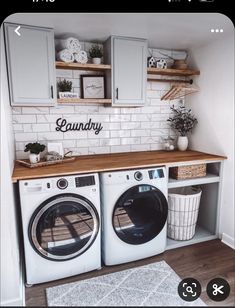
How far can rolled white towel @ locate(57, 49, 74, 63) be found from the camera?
175 centimetres

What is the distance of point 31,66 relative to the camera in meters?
1.65

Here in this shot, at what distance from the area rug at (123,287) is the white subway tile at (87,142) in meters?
1.13

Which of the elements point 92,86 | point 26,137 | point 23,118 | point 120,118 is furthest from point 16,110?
point 120,118

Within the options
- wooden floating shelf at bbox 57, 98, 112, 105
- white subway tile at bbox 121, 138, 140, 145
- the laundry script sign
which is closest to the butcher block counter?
white subway tile at bbox 121, 138, 140, 145

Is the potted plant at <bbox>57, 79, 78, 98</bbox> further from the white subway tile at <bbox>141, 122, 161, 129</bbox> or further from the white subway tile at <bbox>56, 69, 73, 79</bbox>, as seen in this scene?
the white subway tile at <bbox>141, 122, 161, 129</bbox>

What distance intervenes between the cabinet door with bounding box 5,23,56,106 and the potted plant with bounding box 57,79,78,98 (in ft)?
0.40

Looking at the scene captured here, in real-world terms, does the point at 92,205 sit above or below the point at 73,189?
below

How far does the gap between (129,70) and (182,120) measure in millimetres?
792

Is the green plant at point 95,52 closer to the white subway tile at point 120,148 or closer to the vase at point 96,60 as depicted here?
the vase at point 96,60

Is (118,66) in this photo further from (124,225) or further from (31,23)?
(124,225)

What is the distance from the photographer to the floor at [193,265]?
1.44 m
